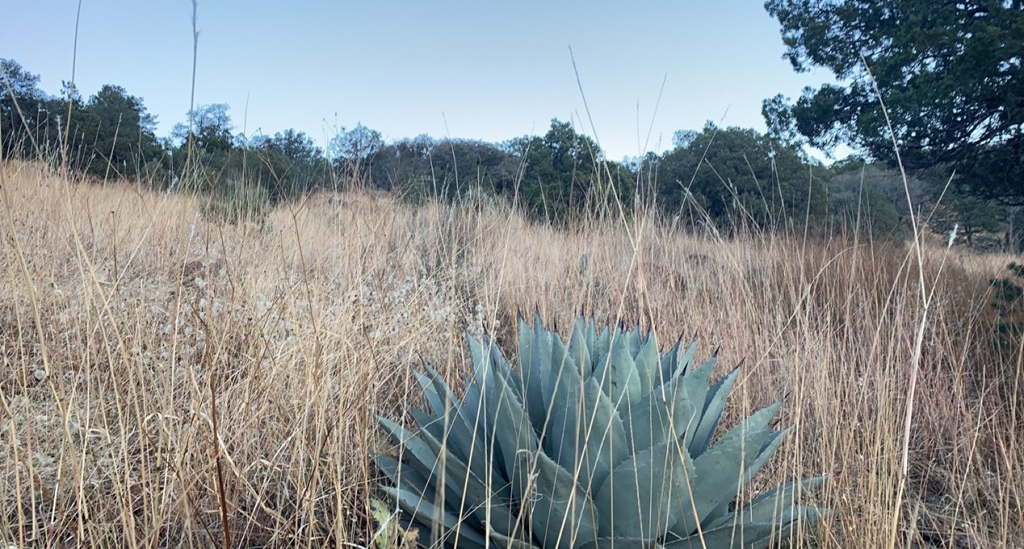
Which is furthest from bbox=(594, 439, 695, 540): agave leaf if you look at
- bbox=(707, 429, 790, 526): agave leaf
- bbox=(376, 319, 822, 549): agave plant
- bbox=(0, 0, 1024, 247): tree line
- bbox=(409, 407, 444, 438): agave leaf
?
bbox=(0, 0, 1024, 247): tree line

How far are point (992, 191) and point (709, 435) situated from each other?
5293 mm

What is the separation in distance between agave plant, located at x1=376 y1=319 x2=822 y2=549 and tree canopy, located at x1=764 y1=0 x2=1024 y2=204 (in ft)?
11.6

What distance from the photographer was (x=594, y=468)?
1.18 meters

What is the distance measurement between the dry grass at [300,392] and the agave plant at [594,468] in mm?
150

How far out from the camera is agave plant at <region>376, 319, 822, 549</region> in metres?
1.20

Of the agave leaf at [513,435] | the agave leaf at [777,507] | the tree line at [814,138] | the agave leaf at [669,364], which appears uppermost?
the tree line at [814,138]

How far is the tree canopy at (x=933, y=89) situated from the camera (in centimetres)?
453

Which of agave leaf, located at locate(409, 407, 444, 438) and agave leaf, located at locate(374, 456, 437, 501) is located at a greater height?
agave leaf, located at locate(409, 407, 444, 438)

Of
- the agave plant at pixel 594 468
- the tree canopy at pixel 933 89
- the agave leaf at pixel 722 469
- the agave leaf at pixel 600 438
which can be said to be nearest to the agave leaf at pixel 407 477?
the agave plant at pixel 594 468

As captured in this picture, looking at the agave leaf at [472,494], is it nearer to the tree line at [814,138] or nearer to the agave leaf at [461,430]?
the agave leaf at [461,430]

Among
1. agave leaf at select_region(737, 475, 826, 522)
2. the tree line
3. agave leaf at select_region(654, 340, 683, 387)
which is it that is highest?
the tree line

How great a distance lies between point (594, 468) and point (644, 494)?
0.13m

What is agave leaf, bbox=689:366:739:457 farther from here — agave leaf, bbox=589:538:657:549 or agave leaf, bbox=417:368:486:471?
agave leaf, bbox=417:368:486:471

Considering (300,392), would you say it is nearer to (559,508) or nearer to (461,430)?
(461,430)
